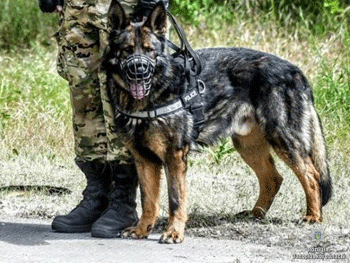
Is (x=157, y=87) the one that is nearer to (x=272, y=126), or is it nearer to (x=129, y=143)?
(x=129, y=143)

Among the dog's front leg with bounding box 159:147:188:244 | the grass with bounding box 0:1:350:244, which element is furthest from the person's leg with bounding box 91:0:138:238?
the grass with bounding box 0:1:350:244

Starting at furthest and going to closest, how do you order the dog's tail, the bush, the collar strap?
the bush
the dog's tail
the collar strap

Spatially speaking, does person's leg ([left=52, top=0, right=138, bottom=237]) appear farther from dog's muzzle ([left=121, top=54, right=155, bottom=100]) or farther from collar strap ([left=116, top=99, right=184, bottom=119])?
dog's muzzle ([left=121, top=54, right=155, bottom=100])

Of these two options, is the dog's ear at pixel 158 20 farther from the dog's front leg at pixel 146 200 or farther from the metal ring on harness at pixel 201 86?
the dog's front leg at pixel 146 200

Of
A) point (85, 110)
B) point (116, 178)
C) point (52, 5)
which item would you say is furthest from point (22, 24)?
point (116, 178)

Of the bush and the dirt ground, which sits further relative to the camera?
the bush

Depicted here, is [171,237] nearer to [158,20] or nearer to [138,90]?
[138,90]

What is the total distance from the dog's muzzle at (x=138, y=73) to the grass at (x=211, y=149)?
3.63 ft

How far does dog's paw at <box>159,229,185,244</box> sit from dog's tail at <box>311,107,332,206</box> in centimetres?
117

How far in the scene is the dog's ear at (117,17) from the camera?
180 inches

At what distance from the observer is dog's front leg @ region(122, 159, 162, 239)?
489cm

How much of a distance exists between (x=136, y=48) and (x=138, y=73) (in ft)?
0.47

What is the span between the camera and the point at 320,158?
5508mm

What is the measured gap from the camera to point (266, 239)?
487cm
